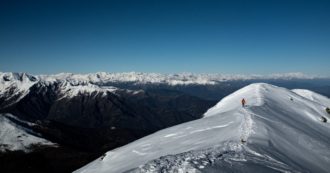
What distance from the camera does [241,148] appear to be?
22188 mm

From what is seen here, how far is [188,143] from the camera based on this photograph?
2927 cm

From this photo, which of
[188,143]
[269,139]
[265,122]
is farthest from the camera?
[265,122]

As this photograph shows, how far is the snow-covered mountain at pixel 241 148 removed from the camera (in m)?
18.0

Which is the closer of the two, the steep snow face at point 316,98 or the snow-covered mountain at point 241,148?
the snow-covered mountain at point 241,148

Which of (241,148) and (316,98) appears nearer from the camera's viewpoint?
(241,148)

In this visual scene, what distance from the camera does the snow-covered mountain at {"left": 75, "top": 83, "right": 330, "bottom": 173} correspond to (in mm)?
18044

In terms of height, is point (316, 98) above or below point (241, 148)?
below

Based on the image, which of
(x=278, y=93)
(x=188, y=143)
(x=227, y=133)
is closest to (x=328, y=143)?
(x=227, y=133)

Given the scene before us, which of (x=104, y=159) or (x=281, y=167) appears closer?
(x=281, y=167)

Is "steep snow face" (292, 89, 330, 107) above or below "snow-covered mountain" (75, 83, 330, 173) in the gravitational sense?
below

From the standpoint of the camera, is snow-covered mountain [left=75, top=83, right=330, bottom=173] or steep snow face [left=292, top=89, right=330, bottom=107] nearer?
snow-covered mountain [left=75, top=83, right=330, bottom=173]

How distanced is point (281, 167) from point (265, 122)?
46.7ft

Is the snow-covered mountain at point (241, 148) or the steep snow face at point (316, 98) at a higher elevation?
the snow-covered mountain at point (241, 148)

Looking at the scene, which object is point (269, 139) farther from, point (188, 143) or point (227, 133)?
point (188, 143)
